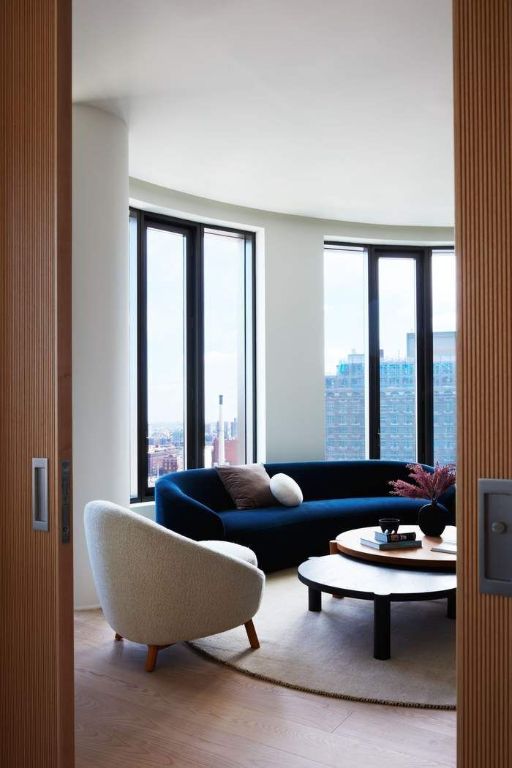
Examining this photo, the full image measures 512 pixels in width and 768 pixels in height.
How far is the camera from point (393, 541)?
13.5ft

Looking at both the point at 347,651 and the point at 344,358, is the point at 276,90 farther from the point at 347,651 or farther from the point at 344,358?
the point at 344,358

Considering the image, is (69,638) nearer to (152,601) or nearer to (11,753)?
(11,753)

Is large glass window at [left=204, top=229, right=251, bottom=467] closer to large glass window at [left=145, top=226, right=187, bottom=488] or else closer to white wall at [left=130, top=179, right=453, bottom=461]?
white wall at [left=130, top=179, right=453, bottom=461]

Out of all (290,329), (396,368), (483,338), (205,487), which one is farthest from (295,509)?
(483,338)

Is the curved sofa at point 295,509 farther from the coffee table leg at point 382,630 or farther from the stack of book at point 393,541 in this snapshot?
the coffee table leg at point 382,630

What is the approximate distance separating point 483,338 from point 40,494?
1.06 meters

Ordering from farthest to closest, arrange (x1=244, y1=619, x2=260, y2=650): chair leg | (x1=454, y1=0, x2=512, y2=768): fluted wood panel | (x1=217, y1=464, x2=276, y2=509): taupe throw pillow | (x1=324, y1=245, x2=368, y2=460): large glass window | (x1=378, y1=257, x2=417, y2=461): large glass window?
1. (x1=378, y1=257, x2=417, y2=461): large glass window
2. (x1=324, y1=245, x2=368, y2=460): large glass window
3. (x1=217, y1=464, x2=276, y2=509): taupe throw pillow
4. (x1=244, y1=619, x2=260, y2=650): chair leg
5. (x1=454, y1=0, x2=512, y2=768): fluted wood panel

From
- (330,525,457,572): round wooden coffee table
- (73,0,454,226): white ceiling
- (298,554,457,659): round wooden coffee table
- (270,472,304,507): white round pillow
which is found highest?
(73,0,454,226): white ceiling

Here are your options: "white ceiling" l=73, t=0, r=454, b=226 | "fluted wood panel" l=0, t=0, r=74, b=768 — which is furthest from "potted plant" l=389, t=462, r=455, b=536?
"fluted wood panel" l=0, t=0, r=74, b=768

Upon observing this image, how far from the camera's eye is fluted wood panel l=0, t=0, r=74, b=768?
5.32 ft

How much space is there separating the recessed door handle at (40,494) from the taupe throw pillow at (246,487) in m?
3.75

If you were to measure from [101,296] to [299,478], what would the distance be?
2601 mm

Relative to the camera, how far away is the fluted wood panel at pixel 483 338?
120 centimetres

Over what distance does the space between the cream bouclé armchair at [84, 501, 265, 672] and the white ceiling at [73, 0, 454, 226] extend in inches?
89.9
